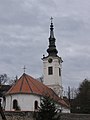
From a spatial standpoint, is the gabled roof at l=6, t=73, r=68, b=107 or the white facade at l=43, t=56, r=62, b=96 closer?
the gabled roof at l=6, t=73, r=68, b=107

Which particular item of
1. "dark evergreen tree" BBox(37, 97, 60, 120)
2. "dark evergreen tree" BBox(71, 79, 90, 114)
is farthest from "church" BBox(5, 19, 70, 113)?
"dark evergreen tree" BBox(37, 97, 60, 120)

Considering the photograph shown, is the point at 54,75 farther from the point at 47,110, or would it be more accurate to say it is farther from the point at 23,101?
the point at 47,110

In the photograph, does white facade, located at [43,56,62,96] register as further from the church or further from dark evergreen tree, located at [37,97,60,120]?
dark evergreen tree, located at [37,97,60,120]

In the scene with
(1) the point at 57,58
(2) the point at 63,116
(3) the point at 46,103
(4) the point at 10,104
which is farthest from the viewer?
(1) the point at 57,58

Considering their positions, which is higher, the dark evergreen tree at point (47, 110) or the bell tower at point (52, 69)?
the bell tower at point (52, 69)

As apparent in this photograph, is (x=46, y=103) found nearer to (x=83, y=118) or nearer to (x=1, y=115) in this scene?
(x=1, y=115)

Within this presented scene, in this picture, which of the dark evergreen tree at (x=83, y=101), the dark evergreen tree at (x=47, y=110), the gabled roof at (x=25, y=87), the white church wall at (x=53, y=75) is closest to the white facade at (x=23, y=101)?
the gabled roof at (x=25, y=87)

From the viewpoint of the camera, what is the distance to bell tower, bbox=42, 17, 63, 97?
193ft

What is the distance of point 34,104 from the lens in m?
47.1

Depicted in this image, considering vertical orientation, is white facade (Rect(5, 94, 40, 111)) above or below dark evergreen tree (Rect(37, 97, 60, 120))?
above

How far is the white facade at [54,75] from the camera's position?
58812mm

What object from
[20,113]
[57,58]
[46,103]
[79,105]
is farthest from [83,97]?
[46,103]

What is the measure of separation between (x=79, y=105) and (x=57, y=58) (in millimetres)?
10198

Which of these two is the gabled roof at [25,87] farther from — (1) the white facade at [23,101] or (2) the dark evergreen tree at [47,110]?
(2) the dark evergreen tree at [47,110]
